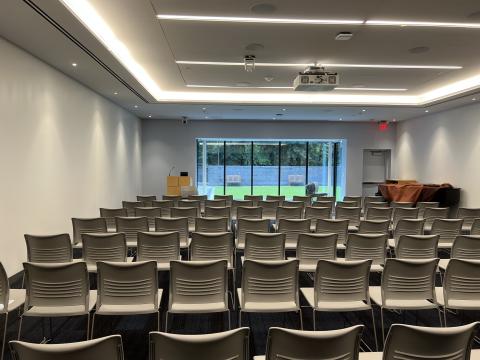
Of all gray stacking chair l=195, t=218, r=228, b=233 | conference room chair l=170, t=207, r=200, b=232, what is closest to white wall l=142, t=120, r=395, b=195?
conference room chair l=170, t=207, r=200, b=232

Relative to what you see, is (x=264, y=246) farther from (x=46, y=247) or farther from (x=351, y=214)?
(x=351, y=214)

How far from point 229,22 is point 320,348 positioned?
458 cm

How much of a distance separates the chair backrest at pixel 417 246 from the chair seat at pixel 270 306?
1904mm

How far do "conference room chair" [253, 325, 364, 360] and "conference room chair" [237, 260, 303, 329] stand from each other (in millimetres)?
1307

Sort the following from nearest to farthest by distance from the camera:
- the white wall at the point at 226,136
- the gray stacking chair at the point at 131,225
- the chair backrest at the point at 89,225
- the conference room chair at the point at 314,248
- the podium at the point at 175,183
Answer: the conference room chair at the point at 314,248
the chair backrest at the point at 89,225
the gray stacking chair at the point at 131,225
the podium at the point at 175,183
the white wall at the point at 226,136

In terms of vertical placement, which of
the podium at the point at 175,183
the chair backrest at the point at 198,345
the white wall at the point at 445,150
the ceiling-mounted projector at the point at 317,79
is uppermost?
the ceiling-mounted projector at the point at 317,79

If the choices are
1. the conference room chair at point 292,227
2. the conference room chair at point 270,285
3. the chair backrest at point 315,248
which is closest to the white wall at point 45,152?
the conference room chair at point 270,285

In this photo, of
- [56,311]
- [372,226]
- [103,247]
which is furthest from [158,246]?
[372,226]

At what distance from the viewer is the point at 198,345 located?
5.43 ft

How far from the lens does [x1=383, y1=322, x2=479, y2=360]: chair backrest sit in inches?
69.7

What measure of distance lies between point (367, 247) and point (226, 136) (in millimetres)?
11219

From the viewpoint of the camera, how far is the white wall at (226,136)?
1471 centimetres

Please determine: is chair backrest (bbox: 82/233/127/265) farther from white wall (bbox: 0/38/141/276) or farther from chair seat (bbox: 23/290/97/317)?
white wall (bbox: 0/38/141/276)

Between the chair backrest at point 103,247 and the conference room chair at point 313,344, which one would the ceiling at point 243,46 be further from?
the conference room chair at point 313,344
